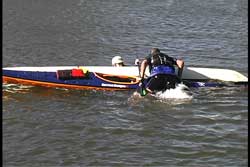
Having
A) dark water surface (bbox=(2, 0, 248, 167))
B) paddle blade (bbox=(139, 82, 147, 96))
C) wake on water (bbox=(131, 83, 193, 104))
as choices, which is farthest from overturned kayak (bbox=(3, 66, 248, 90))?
wake on water (bbox=(131, 83, 193, 104))

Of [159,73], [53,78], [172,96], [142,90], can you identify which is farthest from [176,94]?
[53,78]

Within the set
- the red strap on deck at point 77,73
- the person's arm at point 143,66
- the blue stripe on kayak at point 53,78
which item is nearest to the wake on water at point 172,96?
the person's arm at point 143,66

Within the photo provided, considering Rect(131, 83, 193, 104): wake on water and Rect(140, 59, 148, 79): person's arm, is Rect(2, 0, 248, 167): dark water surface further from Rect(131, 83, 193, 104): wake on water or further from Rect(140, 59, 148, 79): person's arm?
Rect(140, 59, 148, 79): person's arm

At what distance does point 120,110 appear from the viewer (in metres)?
13.7

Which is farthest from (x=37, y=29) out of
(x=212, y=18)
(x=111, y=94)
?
(x=111, y=94)

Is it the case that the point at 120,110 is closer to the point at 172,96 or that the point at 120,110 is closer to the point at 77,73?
the point at 172,96

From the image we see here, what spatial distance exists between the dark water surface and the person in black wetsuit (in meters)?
0.46

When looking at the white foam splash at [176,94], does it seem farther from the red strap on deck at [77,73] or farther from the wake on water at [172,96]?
the red strap on deck at [77,73]

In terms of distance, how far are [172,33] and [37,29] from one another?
20.5ft

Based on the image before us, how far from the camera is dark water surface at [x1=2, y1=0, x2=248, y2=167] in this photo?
10977 millimetres

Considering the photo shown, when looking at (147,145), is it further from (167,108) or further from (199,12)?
(199,12)

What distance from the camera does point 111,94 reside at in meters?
15.1

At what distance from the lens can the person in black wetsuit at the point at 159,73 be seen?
14734mm

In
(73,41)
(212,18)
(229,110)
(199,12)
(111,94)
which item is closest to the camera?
(229,110)
